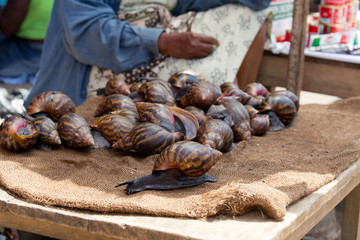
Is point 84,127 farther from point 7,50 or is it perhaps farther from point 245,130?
point 7,50

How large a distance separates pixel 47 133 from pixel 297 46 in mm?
1635

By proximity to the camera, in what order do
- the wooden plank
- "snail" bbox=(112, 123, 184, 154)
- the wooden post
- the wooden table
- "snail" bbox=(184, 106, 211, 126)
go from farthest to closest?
the wooden post → the wooden plank → "snail" bbox=(184, 106, 211, 126) → "snail" bbox=(112, 123, 184, 154) → the wooden table

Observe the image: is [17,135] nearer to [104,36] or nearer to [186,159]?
A: [186,159]

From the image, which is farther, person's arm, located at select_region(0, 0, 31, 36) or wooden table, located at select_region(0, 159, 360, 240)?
person's arm, located at select_region(0, 0, 31, 36)

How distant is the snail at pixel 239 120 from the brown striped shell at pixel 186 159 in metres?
0.53

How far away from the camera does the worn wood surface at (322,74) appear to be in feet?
9.66

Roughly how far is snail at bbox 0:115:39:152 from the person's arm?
113 inches

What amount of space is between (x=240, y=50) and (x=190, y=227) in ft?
6.40

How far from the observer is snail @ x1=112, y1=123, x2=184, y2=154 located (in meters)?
1.70

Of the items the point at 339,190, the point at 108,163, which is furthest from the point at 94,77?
the point at 339,190

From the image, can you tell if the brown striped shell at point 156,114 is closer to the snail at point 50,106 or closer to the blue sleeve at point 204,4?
the snail at point 50,106

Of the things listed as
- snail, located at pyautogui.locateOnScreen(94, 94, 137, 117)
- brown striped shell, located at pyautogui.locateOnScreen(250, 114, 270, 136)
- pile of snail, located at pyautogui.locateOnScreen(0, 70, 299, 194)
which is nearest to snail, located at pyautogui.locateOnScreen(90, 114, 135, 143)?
pile of snail, located at pyautogui.locateOnScreen(0, 70, 299, 194)

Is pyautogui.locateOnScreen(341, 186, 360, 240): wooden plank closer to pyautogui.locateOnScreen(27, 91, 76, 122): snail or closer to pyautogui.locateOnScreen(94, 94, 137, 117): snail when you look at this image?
pyautogui.locateOnScreen(94, 94, 137, 117): snail

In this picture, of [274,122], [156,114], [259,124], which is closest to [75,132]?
[156,114]
